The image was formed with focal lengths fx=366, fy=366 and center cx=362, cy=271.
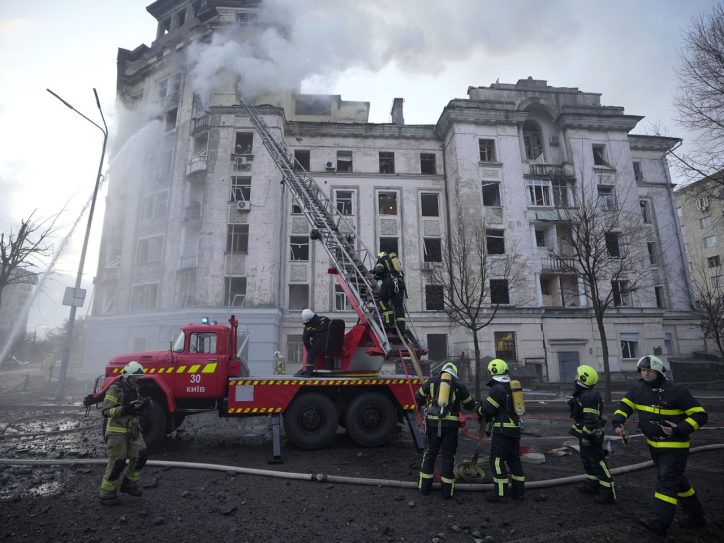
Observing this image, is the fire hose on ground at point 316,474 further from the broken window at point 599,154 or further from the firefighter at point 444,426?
the broken window at point 599,154

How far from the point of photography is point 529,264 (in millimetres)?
23391

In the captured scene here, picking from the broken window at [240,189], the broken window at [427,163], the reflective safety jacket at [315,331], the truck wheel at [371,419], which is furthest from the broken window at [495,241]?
the truck wheel at [371,419]

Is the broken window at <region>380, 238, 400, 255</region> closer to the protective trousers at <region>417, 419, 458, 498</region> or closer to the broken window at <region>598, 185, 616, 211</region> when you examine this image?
the broken window at <region>598, 185, 616, 211</region>

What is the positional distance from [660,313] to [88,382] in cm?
3541

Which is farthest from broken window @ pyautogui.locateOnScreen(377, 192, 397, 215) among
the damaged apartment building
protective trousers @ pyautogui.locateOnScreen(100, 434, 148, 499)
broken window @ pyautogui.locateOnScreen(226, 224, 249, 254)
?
protective trousers @ pyautogui.locateOnScreen(100, 434, 148, 499)

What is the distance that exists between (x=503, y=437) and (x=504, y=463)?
1.18 ft

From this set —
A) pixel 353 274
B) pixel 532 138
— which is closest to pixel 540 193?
pixel 532 138

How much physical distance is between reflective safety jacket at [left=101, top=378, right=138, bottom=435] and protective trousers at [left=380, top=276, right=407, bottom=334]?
16.4 ft

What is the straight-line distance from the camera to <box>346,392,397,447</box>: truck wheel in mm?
7758

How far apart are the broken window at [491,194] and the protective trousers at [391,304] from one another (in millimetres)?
18553

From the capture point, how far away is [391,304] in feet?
28.1

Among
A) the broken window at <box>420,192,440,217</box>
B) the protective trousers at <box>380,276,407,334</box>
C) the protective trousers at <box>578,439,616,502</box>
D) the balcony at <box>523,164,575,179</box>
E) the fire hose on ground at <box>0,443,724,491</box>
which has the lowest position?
the fire hose on ground at <box>0,443,724,491</box>

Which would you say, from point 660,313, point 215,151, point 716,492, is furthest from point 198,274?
point 660,313

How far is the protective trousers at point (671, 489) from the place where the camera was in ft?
13.2
